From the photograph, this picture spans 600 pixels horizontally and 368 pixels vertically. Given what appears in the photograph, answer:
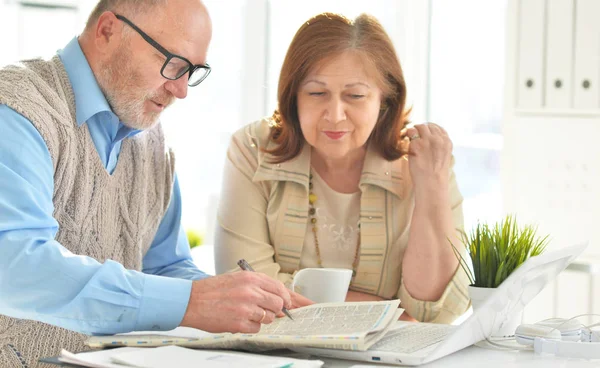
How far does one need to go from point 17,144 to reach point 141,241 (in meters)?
0.49

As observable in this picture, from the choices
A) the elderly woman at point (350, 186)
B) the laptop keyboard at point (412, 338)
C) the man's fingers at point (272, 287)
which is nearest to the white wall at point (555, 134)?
the elderly woman at point (350, 186)

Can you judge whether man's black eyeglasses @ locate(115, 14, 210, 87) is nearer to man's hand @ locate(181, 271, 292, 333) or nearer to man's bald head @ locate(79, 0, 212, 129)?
man's bald head @ locate(79, 0, 212, 129)

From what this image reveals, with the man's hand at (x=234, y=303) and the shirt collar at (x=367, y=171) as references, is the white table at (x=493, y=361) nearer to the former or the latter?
the man's hand at (x=234, y=303)

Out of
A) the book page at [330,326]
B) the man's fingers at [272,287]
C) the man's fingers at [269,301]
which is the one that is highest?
the man's fingers at [272,287]

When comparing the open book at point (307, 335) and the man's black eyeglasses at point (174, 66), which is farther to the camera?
the man's black eyeglasses at point (174, 66)

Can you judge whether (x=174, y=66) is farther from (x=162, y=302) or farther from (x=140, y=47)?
(x=162, y=302)

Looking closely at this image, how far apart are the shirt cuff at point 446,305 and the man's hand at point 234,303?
0.64 m

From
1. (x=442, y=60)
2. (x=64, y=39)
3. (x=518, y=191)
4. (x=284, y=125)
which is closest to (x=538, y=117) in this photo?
(x=518, y=191)

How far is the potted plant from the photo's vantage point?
1.62 meters

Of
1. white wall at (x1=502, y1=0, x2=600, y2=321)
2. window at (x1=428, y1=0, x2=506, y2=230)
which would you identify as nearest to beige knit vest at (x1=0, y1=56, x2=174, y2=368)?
white wall at (x1=502, y1=0, x2=600, y2=321)

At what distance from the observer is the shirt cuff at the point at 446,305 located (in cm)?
204

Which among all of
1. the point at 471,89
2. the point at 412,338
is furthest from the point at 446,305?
the point at 471,89

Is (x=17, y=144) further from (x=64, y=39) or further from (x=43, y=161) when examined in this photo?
(x=64, y=39)

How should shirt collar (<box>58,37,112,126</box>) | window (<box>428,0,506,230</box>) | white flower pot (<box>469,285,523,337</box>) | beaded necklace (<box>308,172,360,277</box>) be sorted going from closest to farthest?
1. white flower pot (<box>469,285,523,337</box>)
2. shirt collar (<box>58,37,112,126</box>)
3. beaded necklace (<box>308,172,360,277</box>)
4. window (<box>428,0,506,230</box>)
